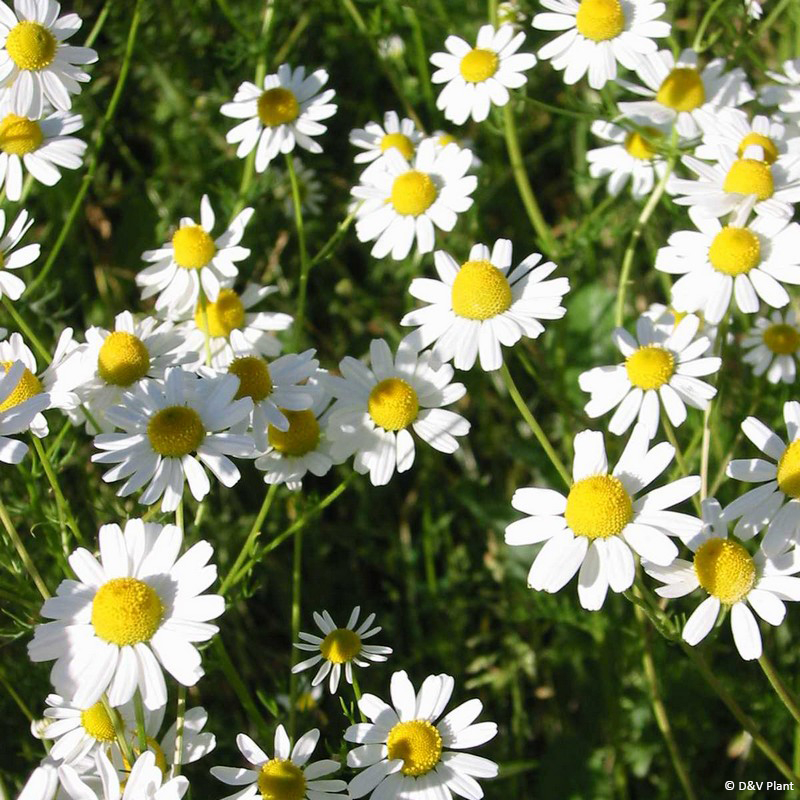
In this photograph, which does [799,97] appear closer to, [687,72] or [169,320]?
[687,72]

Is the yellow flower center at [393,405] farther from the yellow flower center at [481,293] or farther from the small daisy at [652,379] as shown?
the small daisy at [652,379]

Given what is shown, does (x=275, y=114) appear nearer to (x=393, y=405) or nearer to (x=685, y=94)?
(x=393, y=405)

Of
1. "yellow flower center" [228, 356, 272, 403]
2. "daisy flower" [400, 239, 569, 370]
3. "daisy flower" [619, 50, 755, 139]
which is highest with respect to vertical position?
"daisy flower" [619, 50, 755, 139]

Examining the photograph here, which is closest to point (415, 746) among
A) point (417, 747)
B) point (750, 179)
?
point (417, 747)

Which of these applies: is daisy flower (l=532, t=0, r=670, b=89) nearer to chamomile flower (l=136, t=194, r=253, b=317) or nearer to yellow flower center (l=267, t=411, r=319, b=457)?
chamomile flower (l=136, t=194, r=253, b=317)

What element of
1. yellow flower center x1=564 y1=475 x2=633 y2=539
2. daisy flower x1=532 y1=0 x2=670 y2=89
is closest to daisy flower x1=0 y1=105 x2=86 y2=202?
daisy flower x1=532 y1=0 x2=670 y2=89

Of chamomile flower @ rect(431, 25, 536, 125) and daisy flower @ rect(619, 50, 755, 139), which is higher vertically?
chamomile flower @ rect(431, 25, 536, 125)
